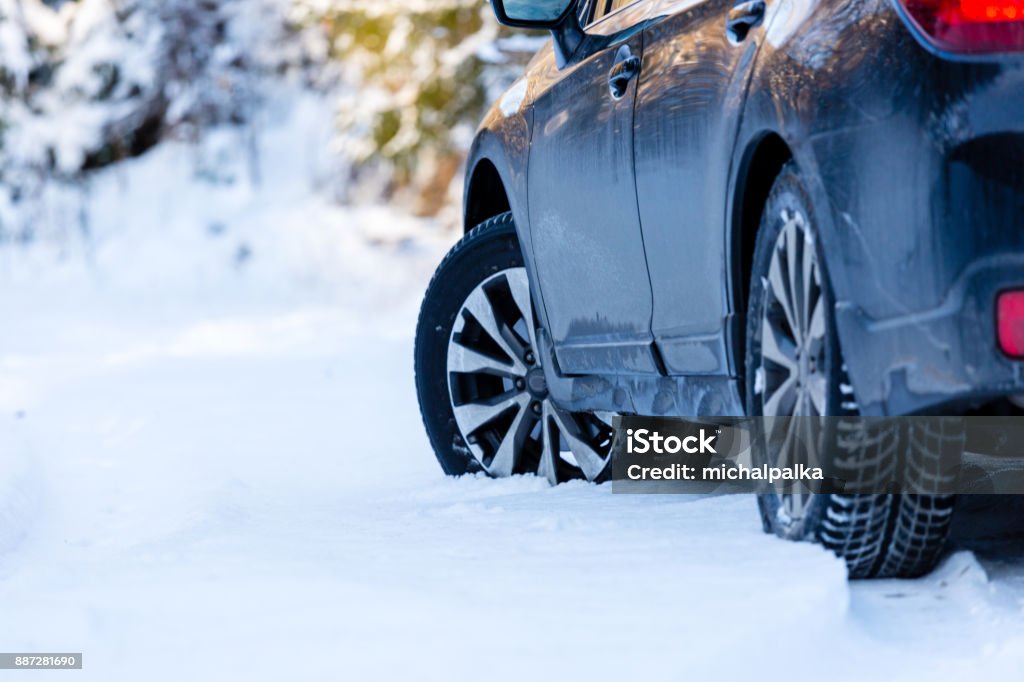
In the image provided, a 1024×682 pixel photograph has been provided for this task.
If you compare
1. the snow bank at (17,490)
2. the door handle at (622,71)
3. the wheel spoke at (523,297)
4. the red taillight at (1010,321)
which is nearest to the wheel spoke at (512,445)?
the wheel spoke at (523,297)

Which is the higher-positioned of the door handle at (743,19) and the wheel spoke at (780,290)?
the door handle at (743,19)

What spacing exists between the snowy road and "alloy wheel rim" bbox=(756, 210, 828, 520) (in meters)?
0.22

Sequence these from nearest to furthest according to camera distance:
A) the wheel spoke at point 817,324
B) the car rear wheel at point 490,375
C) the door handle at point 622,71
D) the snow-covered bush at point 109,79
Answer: the wheel spoke at point 817,324 → the door handle at point 622,71 → the car rear wheel at point 490,375 → the snow-covered bush at point 109,79

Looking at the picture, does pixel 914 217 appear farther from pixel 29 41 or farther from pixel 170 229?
pixel 29 41

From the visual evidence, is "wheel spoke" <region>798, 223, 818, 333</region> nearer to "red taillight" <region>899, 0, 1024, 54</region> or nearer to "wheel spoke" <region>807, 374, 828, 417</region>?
"wheel spoke" <region>807, 374, 828, 417</region>

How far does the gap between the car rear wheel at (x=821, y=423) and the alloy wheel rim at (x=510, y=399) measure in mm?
1536

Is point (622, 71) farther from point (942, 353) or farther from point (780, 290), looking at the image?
point (942, 353)

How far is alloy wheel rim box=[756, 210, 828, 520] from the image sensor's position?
2.82 meters

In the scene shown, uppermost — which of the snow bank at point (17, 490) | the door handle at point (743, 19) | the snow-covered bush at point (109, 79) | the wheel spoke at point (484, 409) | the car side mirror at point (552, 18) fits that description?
the snow-covered bush at point (109, 79)

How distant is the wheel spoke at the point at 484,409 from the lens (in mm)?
4711

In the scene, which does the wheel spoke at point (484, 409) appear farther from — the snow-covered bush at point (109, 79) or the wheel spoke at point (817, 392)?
the snow-covered bush at point (109, 79)

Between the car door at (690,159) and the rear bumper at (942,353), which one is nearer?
the rear bumper at (942,353)

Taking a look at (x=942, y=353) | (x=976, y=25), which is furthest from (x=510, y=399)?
(x=976, y=25)

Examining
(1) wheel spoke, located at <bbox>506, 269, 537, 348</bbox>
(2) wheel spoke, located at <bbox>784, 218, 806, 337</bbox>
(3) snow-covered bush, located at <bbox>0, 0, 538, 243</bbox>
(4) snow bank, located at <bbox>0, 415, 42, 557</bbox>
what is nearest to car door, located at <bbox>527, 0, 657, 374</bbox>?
(1) wheel spoke, located at <bbox>506, 269, 537, 348</bbox>
